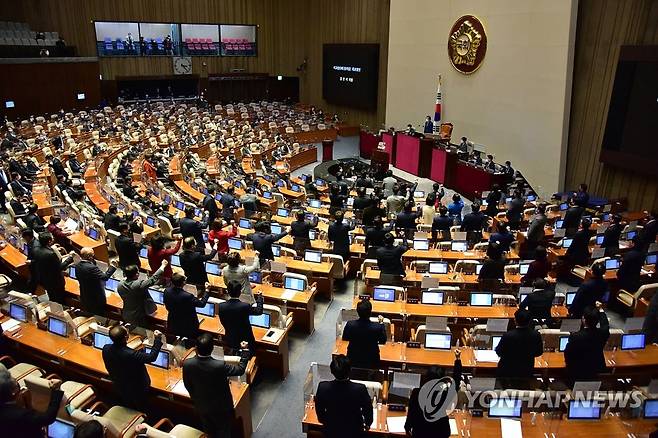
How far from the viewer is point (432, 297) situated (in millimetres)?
7711

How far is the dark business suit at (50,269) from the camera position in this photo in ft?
24.5

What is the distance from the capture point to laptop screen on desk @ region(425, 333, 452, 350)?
21.1ft

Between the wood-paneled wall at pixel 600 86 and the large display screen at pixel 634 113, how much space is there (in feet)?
1.56

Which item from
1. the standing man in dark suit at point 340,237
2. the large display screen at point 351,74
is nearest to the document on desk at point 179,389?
the standing man in dark suit at point 340,237

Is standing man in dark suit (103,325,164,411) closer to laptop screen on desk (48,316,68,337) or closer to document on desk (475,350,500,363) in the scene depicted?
laptop screen on desk (48,316,68,337)

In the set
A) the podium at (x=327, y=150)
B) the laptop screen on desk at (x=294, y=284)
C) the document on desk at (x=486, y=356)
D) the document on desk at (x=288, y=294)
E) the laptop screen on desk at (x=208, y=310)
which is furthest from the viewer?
the podium at (x=327, y=150)

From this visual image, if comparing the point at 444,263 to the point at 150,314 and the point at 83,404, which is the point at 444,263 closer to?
the point at 150,314

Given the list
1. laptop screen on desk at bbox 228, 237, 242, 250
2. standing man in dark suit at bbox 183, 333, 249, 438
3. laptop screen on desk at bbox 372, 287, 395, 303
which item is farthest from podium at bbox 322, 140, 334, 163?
standing man in dark suit at bbox 183, 333, 249, 438

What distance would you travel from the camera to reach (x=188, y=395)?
5516 mm

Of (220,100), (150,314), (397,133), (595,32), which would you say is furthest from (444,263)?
(220,100)

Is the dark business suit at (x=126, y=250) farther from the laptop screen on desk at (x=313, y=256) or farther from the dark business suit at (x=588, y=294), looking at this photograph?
the dark business suit at (x=588, y=294)

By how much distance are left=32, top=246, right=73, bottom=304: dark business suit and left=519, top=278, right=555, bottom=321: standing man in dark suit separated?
660 centimetres

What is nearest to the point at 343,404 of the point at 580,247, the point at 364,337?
the point at 364,337

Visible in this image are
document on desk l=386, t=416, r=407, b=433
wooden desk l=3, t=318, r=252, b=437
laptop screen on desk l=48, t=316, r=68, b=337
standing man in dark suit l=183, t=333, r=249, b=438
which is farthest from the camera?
laptop screen on desk l=48, t=316, r=68, b=337
